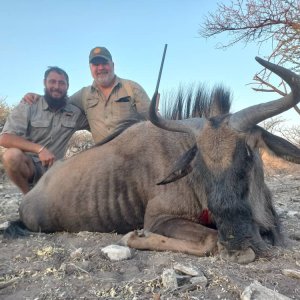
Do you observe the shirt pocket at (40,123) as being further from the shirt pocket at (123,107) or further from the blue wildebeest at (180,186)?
the blue wildebeest at (180,186)

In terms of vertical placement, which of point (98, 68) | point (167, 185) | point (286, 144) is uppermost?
point (98, 68)

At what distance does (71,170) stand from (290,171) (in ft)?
25.1

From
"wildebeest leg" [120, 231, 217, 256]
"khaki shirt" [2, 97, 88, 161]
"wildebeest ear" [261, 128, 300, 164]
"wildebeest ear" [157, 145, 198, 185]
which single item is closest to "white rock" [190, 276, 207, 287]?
"wildebeest leg" [120, 231, 217, 256]

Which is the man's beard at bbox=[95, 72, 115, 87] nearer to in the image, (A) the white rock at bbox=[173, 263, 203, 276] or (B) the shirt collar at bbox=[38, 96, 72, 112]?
(B) the shirt collar at bbox=[38, 96, 72, 112]

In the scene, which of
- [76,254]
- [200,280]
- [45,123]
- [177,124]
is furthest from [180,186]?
[45,123]

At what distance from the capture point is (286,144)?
128 inches

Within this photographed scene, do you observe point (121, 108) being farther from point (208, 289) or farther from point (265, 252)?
point (208, 289)

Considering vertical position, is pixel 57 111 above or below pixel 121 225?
above

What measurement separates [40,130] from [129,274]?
3.83 m

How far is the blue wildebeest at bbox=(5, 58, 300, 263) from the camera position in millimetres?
2996

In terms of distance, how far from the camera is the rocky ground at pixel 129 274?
2352 millimetres

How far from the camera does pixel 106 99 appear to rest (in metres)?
6.08

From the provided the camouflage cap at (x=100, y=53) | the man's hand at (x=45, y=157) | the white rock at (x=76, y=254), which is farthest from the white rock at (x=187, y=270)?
the camouflage cap at (x=100, y=53)

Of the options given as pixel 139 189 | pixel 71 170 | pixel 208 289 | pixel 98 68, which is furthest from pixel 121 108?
pixel 208 289
